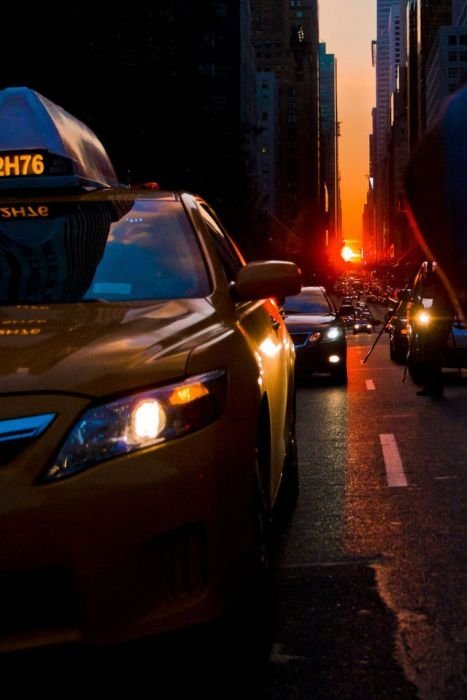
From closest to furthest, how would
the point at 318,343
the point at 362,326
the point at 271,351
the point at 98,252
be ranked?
the point at 98,252
the point at 271,351
the point at 318,343
the point at 362,326

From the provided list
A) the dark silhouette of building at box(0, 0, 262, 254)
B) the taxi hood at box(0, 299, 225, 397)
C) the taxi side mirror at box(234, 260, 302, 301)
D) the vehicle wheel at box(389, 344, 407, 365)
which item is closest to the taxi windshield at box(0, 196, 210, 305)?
the taxi side mirror at box(234, 260, 302, 301)

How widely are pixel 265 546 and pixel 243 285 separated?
112cm

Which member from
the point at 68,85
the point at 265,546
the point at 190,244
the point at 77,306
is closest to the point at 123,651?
the point at 265,546

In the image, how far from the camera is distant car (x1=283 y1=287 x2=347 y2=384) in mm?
17062

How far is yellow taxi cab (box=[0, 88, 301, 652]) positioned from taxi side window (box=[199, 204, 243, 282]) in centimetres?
76

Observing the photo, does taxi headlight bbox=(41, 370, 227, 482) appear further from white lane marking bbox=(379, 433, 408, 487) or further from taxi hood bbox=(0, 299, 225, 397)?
white lane marking bbox=(379, 433, 408, 487)

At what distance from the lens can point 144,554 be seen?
10.3 ft

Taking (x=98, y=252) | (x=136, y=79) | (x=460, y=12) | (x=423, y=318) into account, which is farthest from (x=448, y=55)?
(x=98, y=252)

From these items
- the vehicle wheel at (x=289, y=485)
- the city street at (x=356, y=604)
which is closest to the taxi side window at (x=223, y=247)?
the vehicle wheel at (x=289, y=485)

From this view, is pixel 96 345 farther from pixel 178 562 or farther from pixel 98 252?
pixel 98 252

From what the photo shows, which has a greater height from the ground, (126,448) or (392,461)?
(126,448)

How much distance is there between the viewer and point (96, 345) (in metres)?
3.52

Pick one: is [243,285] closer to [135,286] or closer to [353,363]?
[135,286]

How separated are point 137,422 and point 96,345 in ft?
1.15
